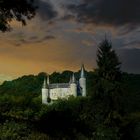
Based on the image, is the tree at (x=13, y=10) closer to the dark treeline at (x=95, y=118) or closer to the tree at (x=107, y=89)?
the dark treeline at (x=95, y=118)

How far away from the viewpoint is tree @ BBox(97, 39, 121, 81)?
167 ft

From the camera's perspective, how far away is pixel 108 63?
168 feet

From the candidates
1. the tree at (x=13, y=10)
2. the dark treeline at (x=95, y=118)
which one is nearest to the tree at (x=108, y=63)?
the dark treeline at (x=95, y=118)

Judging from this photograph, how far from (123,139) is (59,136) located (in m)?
12.3

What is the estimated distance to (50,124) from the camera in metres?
30.5

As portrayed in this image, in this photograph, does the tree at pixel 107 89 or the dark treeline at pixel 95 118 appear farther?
the tree at pixel 107 89

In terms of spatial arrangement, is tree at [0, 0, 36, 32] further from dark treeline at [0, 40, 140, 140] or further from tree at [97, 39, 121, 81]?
tree at [97, 39, 121, 81]

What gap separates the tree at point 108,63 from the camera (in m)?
50.8

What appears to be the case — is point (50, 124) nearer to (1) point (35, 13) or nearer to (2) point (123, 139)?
(1) point (35, 13)

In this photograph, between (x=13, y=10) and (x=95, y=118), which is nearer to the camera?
(x=13, y=10)

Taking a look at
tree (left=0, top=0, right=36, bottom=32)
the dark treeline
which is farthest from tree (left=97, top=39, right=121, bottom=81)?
tree (left=0, top=0, right=36, bottom=32)

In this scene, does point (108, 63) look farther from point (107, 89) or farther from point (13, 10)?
point (13, 10)

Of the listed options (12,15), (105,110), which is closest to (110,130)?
(105,110)

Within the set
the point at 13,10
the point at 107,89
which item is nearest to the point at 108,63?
the point at 107,89
